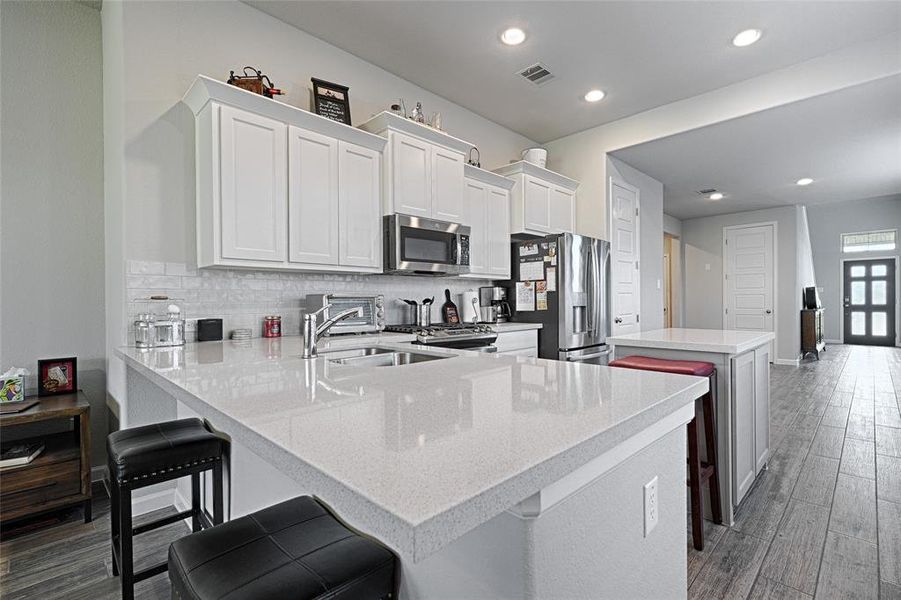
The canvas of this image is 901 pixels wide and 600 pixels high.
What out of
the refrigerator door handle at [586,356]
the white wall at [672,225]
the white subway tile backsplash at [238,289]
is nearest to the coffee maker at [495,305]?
the refrigerator door handle at [586,356]

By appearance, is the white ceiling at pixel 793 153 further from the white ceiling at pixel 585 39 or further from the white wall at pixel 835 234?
the white wall at pixel 835 234

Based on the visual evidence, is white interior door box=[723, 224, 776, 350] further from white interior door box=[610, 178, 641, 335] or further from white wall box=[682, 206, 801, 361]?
white interior door box=[610, 178, 641, 335]

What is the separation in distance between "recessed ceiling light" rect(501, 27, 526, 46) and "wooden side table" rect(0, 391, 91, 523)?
3483 millimetres

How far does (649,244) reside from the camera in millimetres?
5609

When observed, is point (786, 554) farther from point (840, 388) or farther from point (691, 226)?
point (691, 226)

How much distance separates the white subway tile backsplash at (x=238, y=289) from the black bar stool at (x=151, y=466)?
924 millimetres

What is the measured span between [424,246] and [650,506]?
2575 millimetres

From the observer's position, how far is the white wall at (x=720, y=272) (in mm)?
7445

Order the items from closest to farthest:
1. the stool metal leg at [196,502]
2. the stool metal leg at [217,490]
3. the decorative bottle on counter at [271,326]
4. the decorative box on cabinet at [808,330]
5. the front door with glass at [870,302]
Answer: the stool metal leg at [217,490]
the stool metal leg at [196,502]
the decorative bottle on counter at [271,326]
the decorative box on cabinet at [808,330]
the front door with glass at [870,302]

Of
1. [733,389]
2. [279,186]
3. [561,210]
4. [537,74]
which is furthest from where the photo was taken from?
[561,210]

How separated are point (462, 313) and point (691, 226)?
6.95 m

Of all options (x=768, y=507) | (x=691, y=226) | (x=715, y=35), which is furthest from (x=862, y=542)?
(x=691, y=226)

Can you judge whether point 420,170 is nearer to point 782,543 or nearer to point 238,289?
point 238,289

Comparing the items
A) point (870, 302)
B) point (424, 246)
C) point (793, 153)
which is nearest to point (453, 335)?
point (424, 246)
